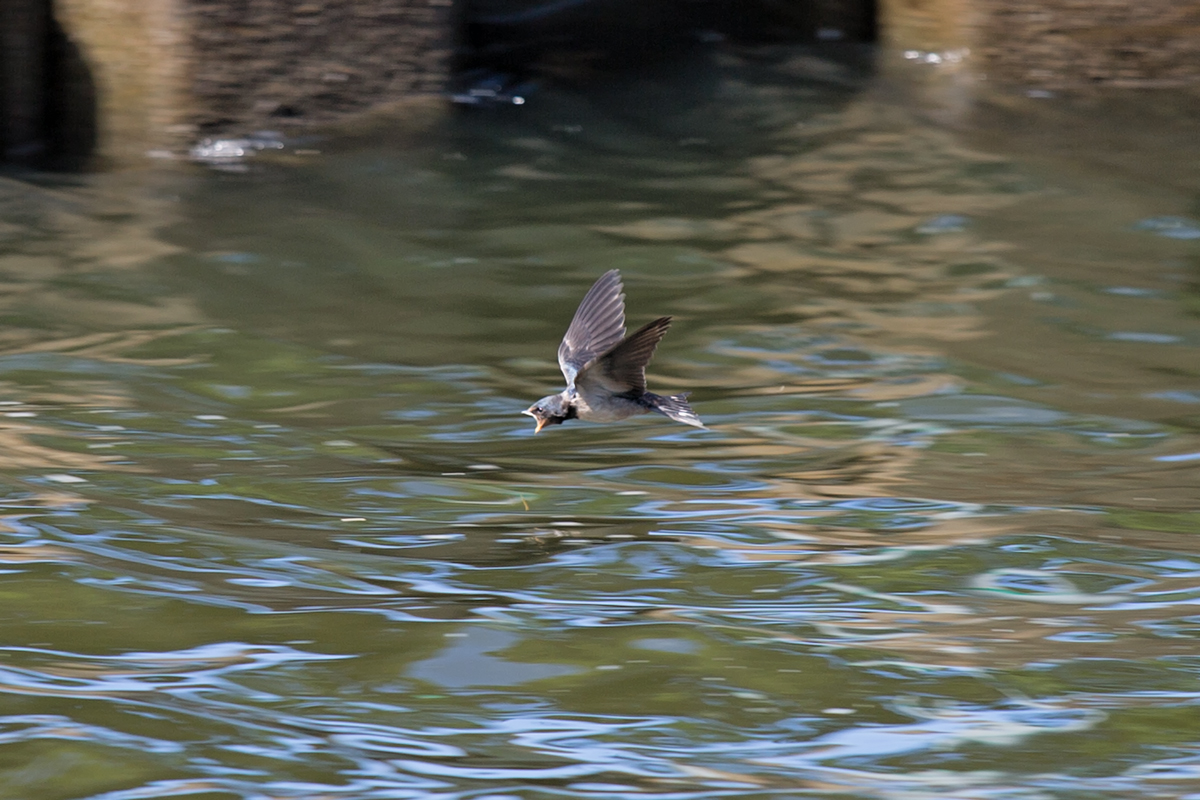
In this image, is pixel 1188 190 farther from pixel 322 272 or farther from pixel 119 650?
pixel 119 650

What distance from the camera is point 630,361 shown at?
204 inches

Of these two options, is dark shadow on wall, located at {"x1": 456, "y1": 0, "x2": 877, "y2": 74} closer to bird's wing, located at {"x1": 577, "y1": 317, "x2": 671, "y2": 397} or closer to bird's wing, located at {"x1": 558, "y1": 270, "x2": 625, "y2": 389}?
bird's wing, located at {"x1": 558, "y1": 270, "x2": 625, "y2": 389}

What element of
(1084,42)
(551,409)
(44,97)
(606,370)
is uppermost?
(1084,42)

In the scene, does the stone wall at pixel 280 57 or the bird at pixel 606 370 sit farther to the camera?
the stone wall at pixel 280 57

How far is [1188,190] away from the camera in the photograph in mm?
10117

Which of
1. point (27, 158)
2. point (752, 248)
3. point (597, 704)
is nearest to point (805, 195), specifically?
point (752, 248)

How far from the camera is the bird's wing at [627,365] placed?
16.6ft

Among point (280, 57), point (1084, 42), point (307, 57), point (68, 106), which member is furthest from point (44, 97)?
point (1084, 42)

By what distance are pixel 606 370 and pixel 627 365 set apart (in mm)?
76

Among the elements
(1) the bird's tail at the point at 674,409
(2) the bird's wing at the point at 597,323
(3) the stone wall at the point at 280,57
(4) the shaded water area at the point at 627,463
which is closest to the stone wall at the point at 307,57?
(3) the stone wall at the point at 280,57

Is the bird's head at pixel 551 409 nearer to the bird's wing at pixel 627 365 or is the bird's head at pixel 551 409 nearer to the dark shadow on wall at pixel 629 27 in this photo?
the bird's wing at pixel 627 365

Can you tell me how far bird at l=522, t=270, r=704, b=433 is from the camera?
5.14m

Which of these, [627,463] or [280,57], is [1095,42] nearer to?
[280,57]

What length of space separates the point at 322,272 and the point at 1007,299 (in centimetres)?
382
